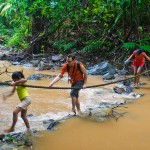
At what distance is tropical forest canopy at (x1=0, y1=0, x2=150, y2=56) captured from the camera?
14.2 metres

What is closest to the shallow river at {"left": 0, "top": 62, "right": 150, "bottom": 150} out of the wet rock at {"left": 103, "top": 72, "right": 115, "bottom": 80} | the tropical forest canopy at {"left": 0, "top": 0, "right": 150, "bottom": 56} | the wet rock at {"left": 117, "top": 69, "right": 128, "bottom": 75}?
the wet rock at {"left": 103, "top": 72, "right": 115, "bottom": 80}

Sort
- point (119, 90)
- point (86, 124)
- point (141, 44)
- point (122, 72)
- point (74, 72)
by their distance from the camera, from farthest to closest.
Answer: point (141, 44) < point (122, 72) < point (119, 90) < point (74, 72) < point (86, 124)

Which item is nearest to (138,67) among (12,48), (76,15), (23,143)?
(23,143)

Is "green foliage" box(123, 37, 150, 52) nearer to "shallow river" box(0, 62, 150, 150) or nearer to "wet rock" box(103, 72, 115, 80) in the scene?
"wet rock" box(103, 72, 115, 80)

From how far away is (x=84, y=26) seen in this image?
660 inches

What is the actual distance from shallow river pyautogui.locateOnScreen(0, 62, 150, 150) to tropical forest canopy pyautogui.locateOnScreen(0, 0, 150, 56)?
4779mm

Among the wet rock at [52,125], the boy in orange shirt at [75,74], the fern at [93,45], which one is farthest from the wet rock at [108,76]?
the wet rock at [52,125]

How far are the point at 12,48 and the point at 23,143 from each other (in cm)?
1562

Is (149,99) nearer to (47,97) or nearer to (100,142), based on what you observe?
(47,97)

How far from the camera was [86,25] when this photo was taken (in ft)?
54.6

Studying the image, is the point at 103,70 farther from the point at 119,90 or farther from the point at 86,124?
the point at 86,124

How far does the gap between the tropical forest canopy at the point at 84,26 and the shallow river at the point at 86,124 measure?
478 cm


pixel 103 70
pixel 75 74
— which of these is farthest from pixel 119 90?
pixel 103 70

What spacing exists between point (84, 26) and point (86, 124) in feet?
34.8
